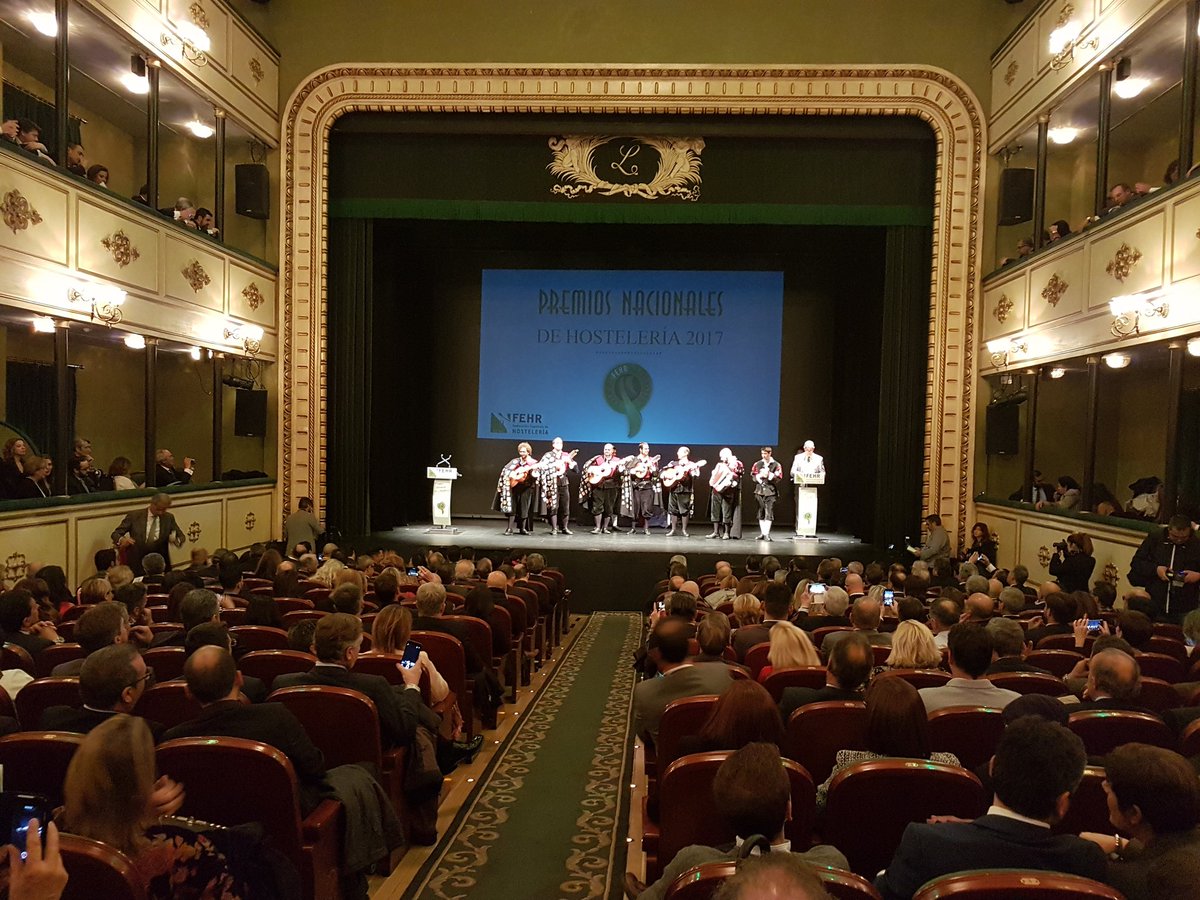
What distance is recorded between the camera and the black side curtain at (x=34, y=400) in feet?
31.5

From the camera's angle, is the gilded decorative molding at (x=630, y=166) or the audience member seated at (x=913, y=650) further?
the gilded decorative molding at (x=630, y=166)

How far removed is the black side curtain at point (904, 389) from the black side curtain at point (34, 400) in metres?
9.21

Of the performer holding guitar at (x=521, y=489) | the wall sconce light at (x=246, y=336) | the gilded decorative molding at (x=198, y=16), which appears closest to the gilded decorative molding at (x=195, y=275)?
the wall sconce light at (x=246, y=336)

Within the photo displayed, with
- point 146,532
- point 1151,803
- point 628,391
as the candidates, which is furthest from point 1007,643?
point 628,391

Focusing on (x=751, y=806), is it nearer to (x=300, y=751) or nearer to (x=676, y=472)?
(x=300, y=751)

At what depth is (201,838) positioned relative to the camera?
1.75 metres

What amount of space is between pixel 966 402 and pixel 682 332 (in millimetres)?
4246

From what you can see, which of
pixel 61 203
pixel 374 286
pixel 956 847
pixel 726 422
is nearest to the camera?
pixel 956 847

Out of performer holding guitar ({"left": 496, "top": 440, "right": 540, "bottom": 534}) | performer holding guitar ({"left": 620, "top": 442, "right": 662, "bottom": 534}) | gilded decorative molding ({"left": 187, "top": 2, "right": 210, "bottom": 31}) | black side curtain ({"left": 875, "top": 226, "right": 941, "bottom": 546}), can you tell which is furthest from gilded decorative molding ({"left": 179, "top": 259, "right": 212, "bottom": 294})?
black side curtain ({"left": 875, "top": 226, "right": 941, "bottom": 546})

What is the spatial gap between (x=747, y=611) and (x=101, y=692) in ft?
10.1

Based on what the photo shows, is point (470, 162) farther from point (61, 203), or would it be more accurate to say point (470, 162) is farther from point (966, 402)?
point (966, 402)

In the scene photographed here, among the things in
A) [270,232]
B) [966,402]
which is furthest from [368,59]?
[966,402]

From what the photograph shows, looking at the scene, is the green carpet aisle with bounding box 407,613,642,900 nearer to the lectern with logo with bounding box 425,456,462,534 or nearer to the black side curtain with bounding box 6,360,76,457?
the lectern with logo with bounding box 425,456,462,534

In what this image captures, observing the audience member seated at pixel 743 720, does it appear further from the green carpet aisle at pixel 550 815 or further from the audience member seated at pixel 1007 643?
the audience member seated at pixel 1007 643
